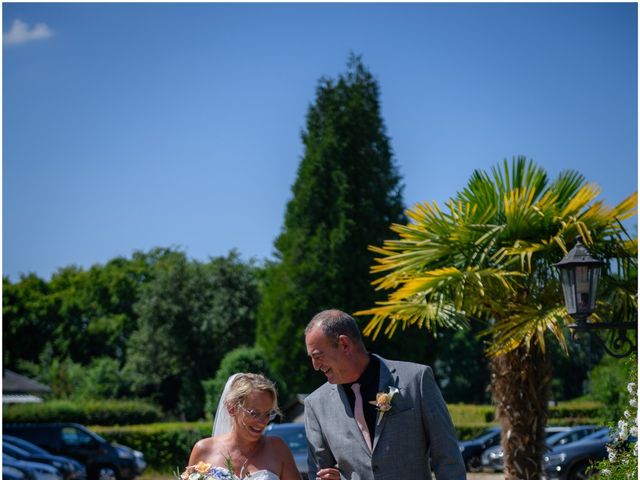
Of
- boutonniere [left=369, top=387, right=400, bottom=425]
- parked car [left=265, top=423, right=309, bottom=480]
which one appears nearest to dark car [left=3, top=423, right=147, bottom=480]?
parked car [left=265, top=423, right=309, bottom=480]

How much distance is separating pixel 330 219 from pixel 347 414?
31736 millimetres

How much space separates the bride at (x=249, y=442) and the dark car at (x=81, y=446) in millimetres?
18952

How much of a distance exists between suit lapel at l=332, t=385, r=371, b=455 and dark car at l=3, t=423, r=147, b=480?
64.3ft

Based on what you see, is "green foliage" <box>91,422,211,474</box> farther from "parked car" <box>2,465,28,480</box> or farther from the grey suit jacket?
the grey suit jacket

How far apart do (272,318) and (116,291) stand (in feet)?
77.5

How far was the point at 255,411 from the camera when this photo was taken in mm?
4898

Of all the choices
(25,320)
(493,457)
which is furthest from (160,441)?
(25,320)

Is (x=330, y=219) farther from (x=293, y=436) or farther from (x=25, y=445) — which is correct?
(x=293, y=436)

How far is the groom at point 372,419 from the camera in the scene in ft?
14.6

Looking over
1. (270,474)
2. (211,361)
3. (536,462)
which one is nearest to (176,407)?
(211,361)

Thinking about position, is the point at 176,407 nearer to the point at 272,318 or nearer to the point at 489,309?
the point at 272,318

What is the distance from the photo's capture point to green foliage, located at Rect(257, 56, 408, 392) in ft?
115

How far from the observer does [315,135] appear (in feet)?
123

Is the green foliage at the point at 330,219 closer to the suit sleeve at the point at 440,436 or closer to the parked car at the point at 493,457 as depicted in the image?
the parked car at the point at 493,457
